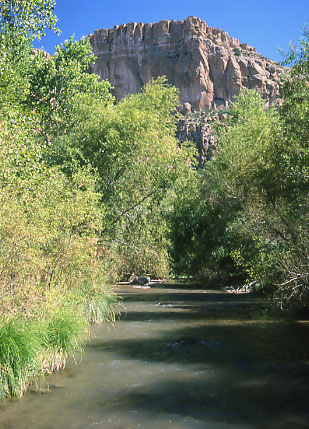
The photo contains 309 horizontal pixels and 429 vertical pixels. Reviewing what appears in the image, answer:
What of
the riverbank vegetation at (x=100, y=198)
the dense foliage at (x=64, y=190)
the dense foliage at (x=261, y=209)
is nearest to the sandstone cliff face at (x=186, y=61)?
the dense foliage at (x=261, y=209)

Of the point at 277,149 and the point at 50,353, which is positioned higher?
the point at 277,149

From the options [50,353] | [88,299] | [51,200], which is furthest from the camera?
[88,299]

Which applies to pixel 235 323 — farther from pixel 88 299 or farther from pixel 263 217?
pixel 88 299

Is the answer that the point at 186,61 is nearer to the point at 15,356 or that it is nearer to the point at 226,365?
the point at 226,365

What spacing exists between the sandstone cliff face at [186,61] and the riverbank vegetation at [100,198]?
90001 mm

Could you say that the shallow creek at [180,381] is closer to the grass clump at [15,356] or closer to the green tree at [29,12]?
the grass clump at [15,356]

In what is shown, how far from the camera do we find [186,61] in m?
121

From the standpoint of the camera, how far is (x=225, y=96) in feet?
390

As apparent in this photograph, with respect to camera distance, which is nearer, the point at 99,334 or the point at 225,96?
the point at 99,334

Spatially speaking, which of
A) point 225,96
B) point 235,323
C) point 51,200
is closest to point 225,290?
point 235,323

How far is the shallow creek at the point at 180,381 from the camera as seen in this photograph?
762cm

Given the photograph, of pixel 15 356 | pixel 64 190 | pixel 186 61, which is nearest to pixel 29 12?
pixel 64 190

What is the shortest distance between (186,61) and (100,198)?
112m

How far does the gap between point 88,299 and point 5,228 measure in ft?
23.0
